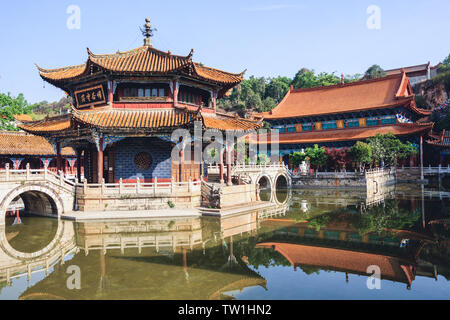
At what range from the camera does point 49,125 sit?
2331cm

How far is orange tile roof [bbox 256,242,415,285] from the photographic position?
10.2 metres

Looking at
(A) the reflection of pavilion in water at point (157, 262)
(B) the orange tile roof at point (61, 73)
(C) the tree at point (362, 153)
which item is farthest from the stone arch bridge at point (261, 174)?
(B) the orange tile roof at point (61, 73)

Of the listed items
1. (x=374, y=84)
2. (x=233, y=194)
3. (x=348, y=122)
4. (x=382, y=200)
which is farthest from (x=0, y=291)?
(x=374, y=84)

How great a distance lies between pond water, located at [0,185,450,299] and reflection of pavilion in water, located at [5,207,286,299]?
3 centimetres

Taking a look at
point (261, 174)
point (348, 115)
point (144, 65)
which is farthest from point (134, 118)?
point (348, 115)

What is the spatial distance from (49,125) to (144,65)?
26.5 feet

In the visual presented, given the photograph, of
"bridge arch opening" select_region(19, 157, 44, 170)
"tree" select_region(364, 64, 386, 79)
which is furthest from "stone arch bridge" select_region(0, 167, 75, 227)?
"tree" select_region(364, 64, 386, 79)

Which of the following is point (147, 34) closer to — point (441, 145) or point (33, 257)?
point (33, 257)

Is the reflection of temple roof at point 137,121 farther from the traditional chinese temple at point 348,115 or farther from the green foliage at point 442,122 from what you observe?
the green foliage at point 442,122

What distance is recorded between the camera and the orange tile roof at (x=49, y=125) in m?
22.0

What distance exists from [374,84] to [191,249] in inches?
1633

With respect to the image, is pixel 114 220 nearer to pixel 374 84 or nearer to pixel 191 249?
pixel 191 249

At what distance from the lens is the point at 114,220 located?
17.8m

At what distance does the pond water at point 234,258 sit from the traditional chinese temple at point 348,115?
71.7 ft
